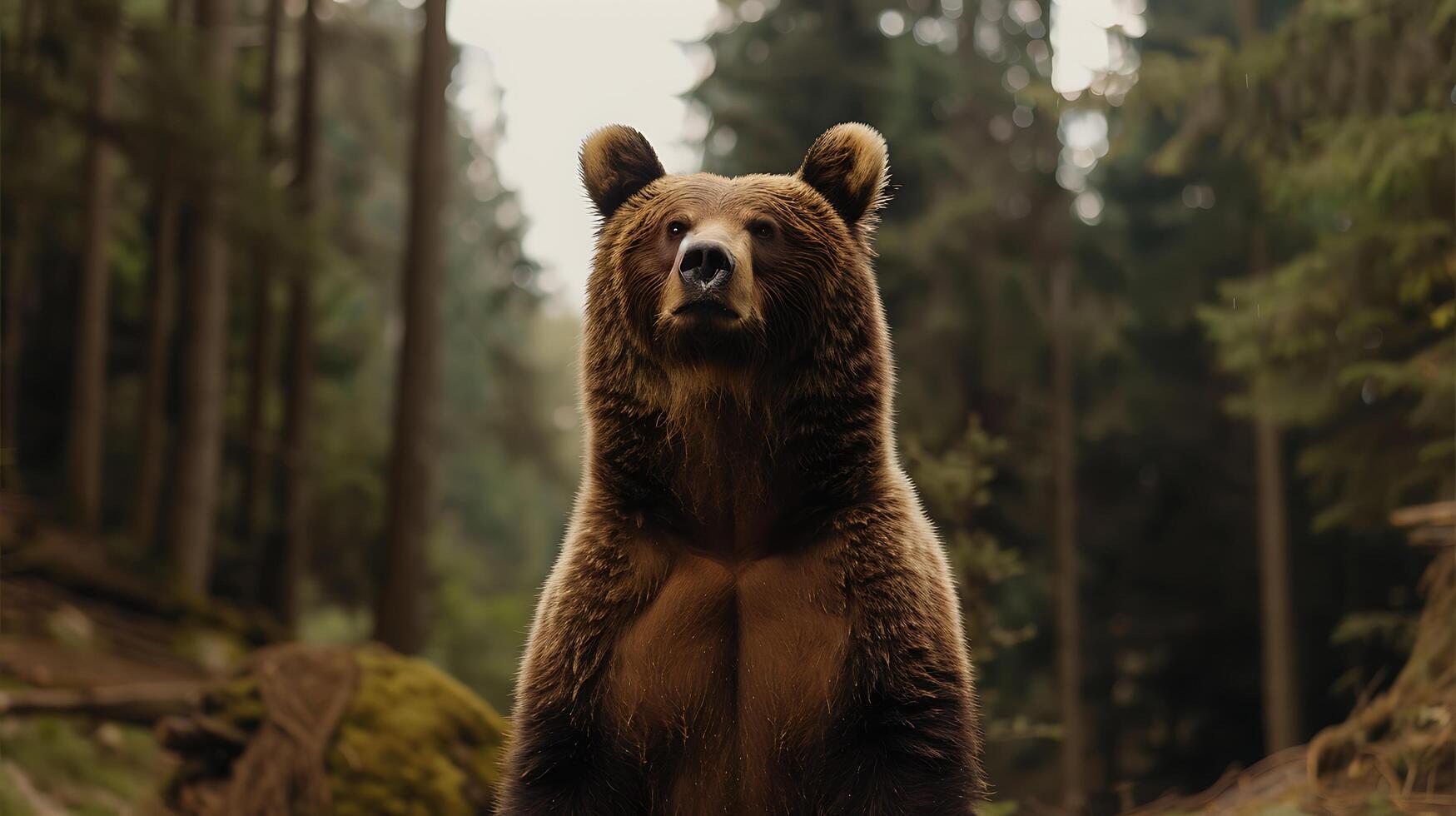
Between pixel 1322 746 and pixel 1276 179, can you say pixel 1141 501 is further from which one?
pixel 1322 746

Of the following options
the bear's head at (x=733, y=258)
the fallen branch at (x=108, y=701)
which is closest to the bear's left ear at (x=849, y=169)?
the bear's head at (x=733, y=258)

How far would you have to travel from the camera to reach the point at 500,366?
23594 mm

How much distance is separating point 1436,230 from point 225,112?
34.6ft

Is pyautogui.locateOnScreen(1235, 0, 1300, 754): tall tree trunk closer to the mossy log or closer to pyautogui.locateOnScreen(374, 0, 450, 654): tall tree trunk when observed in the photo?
pyautogui.locateOnScreen(374, 0, 450, 654): tall tree trunk

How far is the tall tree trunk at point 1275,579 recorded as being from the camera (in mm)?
14914

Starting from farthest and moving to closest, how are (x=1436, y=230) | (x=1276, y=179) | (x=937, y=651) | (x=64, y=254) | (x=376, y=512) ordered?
(x=376, y=512) → (x=64, y=254) → (x=1276, y=179) → (x=1436, y=230) → (x=937, y=651)

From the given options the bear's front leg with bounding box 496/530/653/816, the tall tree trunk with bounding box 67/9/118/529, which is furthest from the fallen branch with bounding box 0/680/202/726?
the bear's front leg with bounding box 496/530/653/816

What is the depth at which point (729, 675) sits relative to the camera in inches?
118

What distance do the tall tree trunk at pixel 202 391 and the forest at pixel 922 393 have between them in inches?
Answer: 2.4

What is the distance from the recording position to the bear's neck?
10.1 ft

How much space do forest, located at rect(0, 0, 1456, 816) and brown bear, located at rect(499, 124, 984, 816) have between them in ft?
2.40

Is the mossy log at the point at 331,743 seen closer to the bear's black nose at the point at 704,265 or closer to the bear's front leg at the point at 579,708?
the bear's front leg at the point at 579,708

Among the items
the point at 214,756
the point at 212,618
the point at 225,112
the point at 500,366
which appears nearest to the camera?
the point at 214,756

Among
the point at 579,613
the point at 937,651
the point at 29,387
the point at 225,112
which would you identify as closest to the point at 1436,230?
the point at 937,651
